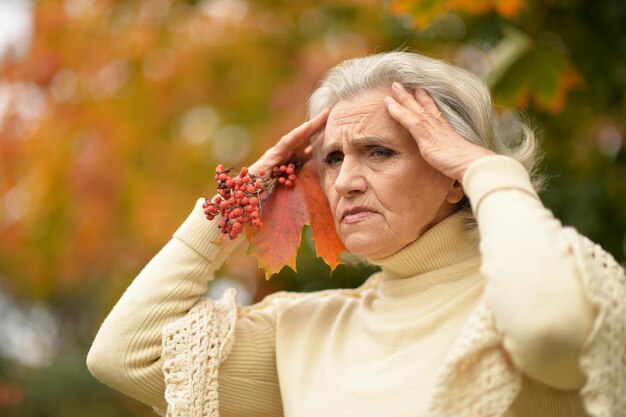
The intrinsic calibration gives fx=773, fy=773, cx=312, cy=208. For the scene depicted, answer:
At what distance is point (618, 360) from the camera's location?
4.87ft

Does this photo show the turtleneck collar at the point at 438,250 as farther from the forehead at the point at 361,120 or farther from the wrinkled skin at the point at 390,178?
the forehead at the point at 361,120

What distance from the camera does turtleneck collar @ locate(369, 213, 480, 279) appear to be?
6.43 ft

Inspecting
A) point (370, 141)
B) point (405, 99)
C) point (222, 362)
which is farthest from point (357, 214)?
point (222, 362)

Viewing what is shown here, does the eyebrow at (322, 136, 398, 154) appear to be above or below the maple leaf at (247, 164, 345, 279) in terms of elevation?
above

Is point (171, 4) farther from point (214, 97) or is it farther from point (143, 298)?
point (143, 298)

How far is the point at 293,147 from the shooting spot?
223 cm

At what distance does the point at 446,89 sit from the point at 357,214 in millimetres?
397

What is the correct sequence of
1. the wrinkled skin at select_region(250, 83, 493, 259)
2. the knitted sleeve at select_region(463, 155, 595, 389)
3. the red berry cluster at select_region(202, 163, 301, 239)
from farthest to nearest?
the red berry cluster at select_region(202, 163, 301, 239), the wrinkled skin at select_region(250, 83, 493, 259), the knitted sleeve at select_region(463, 155, 595, 389)

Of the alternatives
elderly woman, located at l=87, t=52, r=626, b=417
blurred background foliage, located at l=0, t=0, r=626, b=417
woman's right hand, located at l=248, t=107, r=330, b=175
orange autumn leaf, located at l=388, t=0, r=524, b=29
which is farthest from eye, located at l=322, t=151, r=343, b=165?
blurred background foliage, located at l=0, t=0, r=626, b=417

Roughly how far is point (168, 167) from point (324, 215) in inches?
100

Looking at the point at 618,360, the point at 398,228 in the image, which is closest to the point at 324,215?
the point at 398,228

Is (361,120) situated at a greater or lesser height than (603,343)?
greater

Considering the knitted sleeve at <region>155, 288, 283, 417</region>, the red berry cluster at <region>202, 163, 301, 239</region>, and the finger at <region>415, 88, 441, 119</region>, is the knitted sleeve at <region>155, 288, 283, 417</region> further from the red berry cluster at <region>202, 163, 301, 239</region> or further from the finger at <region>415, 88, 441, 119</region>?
the finger at <region>415, 88, 441, 119</region>

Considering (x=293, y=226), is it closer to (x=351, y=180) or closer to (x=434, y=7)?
(x=351, y=180)
